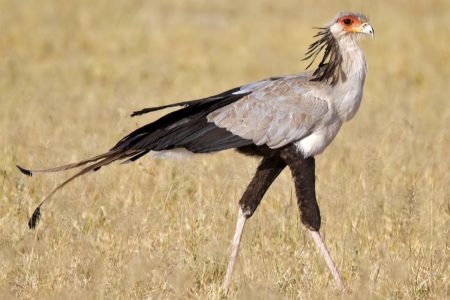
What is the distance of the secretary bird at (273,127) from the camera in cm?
497

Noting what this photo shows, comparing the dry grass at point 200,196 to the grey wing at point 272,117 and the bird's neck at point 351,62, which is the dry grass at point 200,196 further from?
the bird's neck at point 351,62

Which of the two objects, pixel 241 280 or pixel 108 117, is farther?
pixel 108 117

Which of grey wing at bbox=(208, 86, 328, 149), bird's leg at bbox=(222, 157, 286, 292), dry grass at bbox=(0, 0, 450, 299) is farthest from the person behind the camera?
bird's leg at bbox=(222, 157, 286, 292)

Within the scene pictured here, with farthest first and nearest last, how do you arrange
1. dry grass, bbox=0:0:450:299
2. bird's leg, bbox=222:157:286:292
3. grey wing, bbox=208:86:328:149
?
bird's leg, bbox=222:157:286:292
grey wing, bbox=208:86:328:149
dry grass, bbox=0:0:450:299

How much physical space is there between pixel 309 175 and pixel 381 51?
7794mm

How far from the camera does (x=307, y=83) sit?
5125mm

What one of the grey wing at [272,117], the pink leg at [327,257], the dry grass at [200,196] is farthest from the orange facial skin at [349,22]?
the pink leg at [327,257]

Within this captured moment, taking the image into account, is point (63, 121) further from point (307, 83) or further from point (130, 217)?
point (307, 83)

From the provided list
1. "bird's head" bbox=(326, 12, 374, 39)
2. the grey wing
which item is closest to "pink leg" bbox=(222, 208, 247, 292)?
the grey wing

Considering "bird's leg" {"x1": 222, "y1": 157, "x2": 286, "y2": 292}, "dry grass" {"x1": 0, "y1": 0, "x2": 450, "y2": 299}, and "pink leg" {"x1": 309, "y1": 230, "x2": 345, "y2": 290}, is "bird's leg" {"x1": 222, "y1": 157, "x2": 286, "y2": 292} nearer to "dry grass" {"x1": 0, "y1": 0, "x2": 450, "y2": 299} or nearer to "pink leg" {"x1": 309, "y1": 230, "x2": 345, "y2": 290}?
"dry grass" {"x1": 0, "y1": 0, "x2": 450, "y2": 299}

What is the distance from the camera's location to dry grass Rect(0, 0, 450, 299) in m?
4.84

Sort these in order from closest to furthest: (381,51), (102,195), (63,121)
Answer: (102,195), (63,121), (381,51)

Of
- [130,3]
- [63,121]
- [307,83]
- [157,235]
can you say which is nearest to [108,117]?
[63,121]

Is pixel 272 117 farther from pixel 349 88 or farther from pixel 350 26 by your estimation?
pixel 350 26
